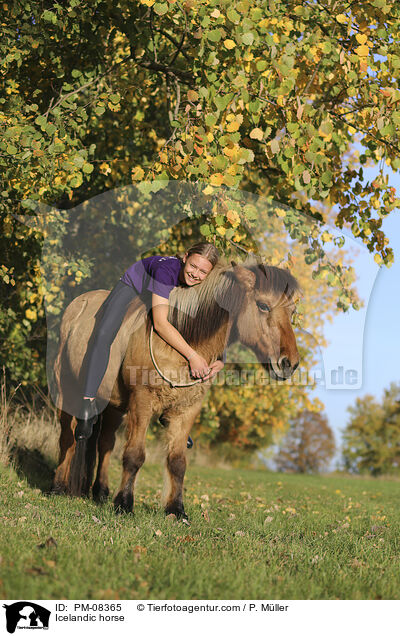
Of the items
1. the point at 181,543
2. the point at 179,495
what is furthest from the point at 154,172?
the point at 181,543

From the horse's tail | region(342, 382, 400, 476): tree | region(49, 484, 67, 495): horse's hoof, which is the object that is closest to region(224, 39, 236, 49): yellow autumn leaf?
the horse's tail

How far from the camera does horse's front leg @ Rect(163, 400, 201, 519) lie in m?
6.07

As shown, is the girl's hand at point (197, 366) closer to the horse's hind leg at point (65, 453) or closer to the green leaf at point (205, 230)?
the green leaf at point (205, 230)

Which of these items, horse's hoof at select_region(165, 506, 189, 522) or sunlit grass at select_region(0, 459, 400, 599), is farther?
horse's hoof at select_region(165, 506, 189, 522)

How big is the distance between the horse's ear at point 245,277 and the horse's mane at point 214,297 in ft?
0.11

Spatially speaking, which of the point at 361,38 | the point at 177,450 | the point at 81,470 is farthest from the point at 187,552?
the point at 361,38

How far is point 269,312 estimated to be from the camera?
5.66 metres

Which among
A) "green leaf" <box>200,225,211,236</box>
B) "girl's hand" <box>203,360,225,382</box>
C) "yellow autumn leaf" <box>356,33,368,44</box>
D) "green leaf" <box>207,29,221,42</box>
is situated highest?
"yellow autumn leaf" <box>356,33,368,44</box>

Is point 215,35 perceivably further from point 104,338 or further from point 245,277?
point 104,338

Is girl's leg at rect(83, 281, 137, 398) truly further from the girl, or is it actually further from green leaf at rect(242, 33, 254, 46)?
green leaf at rect(242, 33, 254, 46)

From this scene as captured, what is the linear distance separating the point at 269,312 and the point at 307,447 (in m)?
36.4

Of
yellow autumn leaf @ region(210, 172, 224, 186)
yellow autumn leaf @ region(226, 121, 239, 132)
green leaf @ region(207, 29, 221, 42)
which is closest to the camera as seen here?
green leaf @ region(207, 29, 221, 42)
